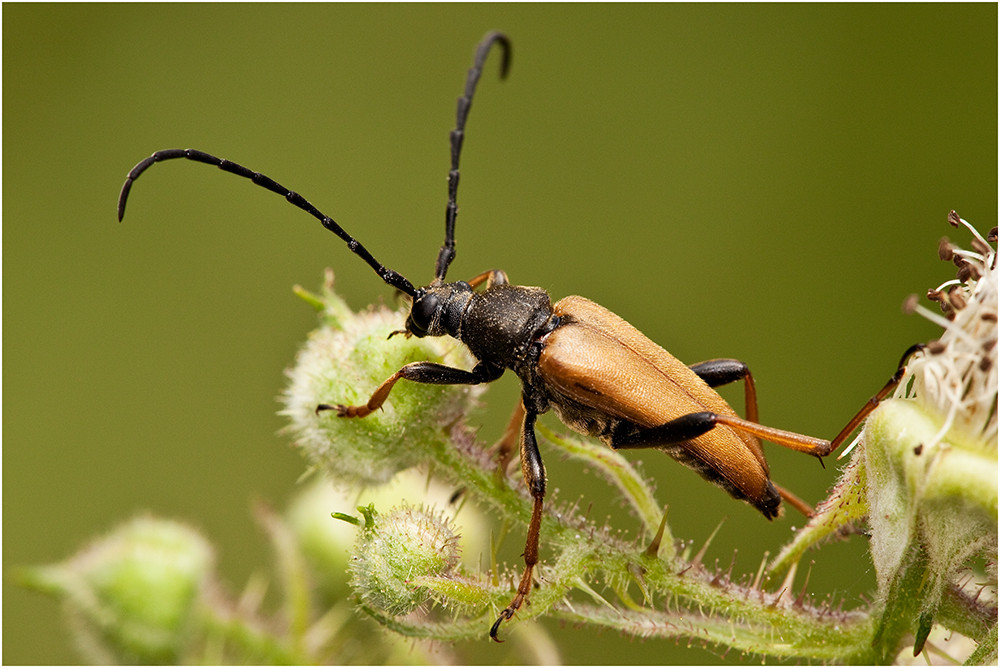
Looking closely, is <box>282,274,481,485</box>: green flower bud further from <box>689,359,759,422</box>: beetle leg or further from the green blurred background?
the green blurred background

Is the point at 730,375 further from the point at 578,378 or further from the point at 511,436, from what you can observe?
the point at 511,436

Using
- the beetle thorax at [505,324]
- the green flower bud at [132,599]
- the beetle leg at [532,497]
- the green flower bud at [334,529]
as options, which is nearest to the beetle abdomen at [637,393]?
the beetle thorax at [505,324]

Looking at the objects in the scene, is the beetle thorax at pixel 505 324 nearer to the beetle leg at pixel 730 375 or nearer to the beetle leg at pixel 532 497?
the beetle leg at pixel 532 497

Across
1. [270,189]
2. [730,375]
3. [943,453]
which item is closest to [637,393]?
[730,375]

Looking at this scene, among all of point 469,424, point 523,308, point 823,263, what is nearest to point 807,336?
point 823,263

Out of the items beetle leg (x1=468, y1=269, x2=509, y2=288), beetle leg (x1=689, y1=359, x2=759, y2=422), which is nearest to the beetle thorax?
beetle leg (x1=468, y1=269, x2=509, y2=288)

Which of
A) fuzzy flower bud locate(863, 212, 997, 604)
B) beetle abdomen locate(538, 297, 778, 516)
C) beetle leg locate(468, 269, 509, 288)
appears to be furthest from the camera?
beetle leg locate(468, 269, 509, 288)
